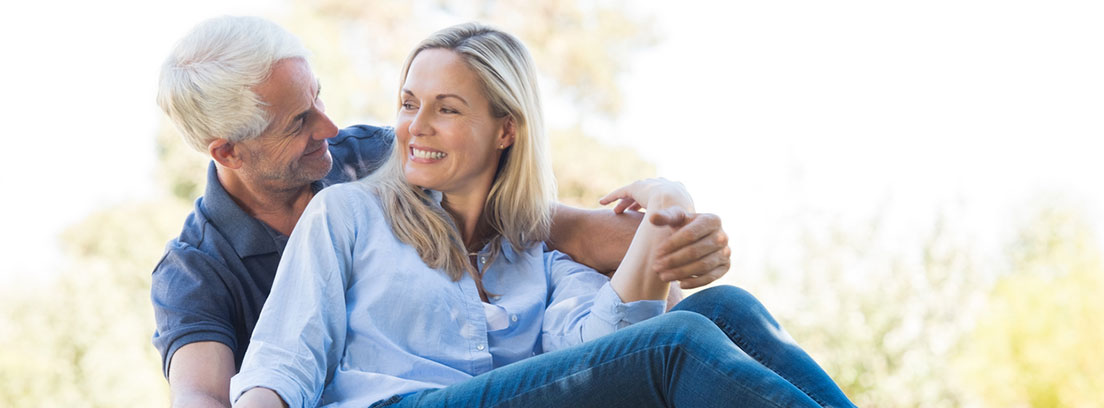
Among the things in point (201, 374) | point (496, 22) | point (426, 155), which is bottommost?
point (201, 374)

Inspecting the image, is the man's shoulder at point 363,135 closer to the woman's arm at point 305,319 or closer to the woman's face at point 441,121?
the woman's face at point 441,121

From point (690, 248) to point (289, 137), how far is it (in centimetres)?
98

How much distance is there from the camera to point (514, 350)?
7.20 feet

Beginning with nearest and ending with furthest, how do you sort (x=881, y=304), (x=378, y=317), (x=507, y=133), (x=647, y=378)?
(x=647, y=378)
(x=378, y=317)
(x=507, y=133)
(x=881, y=304)

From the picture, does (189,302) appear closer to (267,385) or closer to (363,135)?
(267,385)

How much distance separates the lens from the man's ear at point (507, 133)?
2334mm

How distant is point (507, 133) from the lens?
235cm

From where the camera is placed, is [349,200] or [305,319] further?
[349,200]

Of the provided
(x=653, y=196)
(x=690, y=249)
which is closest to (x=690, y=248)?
(x=690, y=249)

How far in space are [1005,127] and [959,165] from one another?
75cm

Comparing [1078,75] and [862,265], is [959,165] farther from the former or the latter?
[1078,75]

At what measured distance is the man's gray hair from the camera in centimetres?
234

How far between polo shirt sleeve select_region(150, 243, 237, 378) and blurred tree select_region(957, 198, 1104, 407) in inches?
221

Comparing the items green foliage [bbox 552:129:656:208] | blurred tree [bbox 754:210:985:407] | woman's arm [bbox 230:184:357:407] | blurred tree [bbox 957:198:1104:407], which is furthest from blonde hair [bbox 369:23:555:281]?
green foliage [bbox 552:129:656:208]
